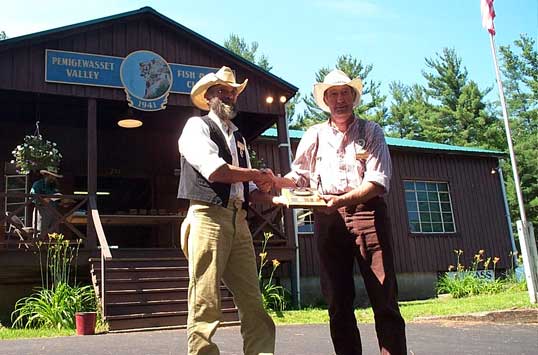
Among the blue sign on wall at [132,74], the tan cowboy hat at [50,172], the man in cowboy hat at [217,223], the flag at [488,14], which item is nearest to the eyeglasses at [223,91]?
the man in cowboy hat at [217,223]

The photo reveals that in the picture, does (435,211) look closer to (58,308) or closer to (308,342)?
(308,342)

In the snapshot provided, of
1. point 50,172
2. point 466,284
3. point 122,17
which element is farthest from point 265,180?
point 466,284

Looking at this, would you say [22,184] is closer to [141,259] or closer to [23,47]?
[23,47]

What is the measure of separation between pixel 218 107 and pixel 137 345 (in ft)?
10.6

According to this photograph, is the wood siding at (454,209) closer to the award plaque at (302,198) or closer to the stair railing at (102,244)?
the stair railing at (102,244)

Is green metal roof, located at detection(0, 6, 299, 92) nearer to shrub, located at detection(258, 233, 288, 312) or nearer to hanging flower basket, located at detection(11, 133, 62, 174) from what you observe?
hanging flower basket, located at detection(11, 133, 62, 174)

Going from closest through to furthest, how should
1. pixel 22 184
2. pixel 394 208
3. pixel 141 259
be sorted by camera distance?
pixel 141 259 → pixel 22 184 → pixel 394 208

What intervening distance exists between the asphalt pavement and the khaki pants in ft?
5.75

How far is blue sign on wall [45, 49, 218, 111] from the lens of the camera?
9.34 metres

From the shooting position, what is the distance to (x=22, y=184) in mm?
11102

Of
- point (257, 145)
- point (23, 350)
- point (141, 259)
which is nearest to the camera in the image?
point (23, 350)

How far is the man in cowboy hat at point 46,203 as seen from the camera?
28.7 ft

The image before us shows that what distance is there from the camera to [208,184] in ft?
9.60

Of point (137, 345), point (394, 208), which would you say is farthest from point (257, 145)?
point (137, 345)
